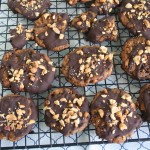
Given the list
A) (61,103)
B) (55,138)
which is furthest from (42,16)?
(55,138)

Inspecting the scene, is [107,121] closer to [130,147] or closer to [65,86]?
[130,147]

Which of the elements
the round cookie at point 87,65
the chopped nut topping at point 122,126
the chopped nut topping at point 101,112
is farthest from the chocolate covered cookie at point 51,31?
the chopped nut topping at point 122,126

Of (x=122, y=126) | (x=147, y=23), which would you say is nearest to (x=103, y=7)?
(x=147, y=23)

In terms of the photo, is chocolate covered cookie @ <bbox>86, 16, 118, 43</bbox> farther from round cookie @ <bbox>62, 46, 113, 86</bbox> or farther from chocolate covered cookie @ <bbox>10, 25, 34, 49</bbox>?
chocolate covered cookie @ <bbox>10, 25, 34, 49</bbox>

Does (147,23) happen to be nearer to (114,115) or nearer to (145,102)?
(145,102)

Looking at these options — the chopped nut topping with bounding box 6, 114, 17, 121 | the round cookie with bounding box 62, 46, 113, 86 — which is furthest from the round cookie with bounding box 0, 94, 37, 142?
the round cookie with bounding box 62, 46, 113, 86

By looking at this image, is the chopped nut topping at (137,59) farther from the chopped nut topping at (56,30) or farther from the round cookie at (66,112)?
the chopped nut topping at (56,30)
